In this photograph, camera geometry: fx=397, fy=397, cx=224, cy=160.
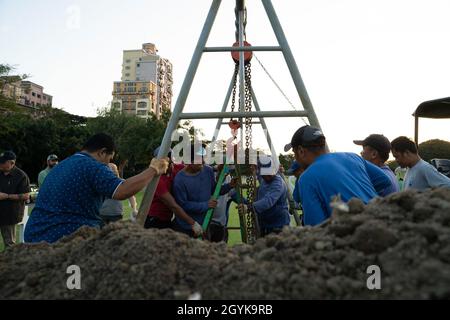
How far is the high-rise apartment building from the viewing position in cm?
9119

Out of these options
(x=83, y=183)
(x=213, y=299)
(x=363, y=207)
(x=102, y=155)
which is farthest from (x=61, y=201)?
(x=363, y=207)

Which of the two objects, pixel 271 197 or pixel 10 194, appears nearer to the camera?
pixel 271 197

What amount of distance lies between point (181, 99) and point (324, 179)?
1.38 m

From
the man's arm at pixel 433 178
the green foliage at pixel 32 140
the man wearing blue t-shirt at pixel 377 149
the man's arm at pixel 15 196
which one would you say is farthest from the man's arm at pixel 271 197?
the green foliage at pixel 32 140

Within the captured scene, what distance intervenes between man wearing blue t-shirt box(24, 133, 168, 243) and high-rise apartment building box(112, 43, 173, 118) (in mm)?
88160

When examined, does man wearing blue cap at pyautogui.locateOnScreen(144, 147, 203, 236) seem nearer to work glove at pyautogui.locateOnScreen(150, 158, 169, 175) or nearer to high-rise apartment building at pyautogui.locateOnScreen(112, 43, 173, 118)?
work glove at pyautogui.locateOnScreen(150, 158, 169, 175)

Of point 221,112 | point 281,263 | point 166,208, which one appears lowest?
point 166,208

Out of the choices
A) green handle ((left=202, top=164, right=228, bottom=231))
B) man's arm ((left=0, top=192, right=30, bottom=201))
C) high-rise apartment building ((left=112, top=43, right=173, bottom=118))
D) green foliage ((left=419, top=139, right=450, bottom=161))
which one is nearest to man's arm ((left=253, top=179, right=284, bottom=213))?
green handle ((left=202, top=164, right=228, bottom=231))

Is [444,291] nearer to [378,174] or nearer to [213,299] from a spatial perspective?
[213,299]

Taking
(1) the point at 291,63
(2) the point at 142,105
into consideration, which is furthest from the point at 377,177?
(2) the point at 142,105

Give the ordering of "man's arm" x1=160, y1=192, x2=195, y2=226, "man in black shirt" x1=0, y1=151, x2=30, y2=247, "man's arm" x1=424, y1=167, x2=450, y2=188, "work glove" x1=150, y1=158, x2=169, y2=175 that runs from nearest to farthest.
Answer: "work glove" x1=150, y1=158, x2=169, y2=175 → "man's arm" x1=424, y1=167, x2=450, y2=188 → "man's arm" x1=160, y1=192, x2=195, y2=226 → "man in black shirt" x1=0, y1=151, x2=30, y2=247

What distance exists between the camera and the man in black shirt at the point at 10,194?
629 centimetres

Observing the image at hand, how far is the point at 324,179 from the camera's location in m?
2.25

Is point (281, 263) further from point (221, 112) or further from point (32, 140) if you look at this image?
point (32, 140)
